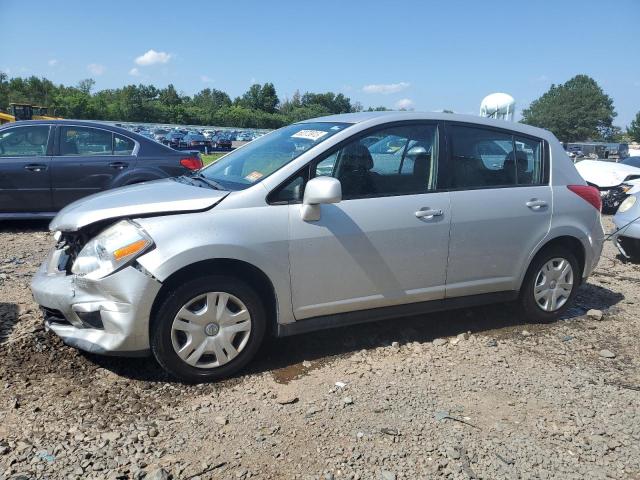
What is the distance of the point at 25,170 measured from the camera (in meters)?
7.66

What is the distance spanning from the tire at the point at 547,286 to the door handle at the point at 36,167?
21.5ft

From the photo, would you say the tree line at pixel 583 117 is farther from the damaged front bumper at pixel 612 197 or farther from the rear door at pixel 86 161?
the rear door at pixel 86 161

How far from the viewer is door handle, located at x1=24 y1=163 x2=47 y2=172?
7.68 metres

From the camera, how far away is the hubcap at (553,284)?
188 inches

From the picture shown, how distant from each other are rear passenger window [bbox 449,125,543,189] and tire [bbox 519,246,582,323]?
67cm

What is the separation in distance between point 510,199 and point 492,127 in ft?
2.05

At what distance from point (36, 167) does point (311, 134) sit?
208 inches

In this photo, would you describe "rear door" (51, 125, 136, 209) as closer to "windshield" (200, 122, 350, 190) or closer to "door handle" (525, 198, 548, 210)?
"windshield" (200, 122, 350, 190)

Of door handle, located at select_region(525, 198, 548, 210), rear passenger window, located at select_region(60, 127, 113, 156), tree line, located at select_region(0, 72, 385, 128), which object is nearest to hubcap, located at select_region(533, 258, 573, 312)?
door handle, located at select_region(525, 198, 548, 210)

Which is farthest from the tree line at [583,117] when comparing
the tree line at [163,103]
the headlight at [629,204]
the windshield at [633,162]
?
the headlight at [629,204]

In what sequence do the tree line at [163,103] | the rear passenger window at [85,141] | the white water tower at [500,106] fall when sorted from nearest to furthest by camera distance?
1. the rear passenger window at [85,141]
2. the white water tower at [500,106]
3. the tree line at [163,103]

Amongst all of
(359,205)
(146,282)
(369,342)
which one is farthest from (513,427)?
(146,282)

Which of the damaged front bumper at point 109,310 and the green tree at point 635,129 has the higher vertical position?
the green tree at point 635,129

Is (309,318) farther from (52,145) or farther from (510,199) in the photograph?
(52,145)
